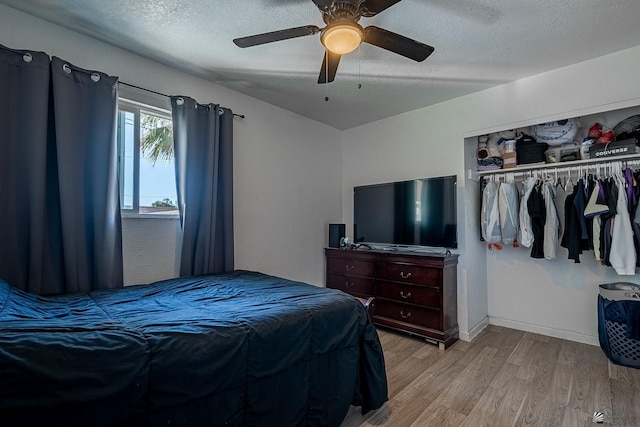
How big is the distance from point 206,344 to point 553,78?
11.0ft

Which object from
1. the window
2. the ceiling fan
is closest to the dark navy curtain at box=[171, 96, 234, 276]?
the window

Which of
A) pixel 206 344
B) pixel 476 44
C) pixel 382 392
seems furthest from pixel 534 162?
pixel 206 344

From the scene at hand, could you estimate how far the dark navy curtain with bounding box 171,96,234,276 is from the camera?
251 cm

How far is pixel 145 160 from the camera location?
96.3 inches

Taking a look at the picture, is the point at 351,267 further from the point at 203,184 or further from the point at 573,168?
the point at 573,168

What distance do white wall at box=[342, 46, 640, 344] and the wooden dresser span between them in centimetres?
29

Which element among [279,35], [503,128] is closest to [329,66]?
[279,35]

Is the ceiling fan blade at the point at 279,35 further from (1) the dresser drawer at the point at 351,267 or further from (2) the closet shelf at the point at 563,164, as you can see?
(2) the closet shelf at the point at 563,164

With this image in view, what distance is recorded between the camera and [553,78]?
8.66 ft

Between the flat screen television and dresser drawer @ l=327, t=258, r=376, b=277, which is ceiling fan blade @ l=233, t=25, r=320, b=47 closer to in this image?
the flat screen television

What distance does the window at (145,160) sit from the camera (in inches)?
91.8

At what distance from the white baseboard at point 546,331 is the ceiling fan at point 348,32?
2.90 m

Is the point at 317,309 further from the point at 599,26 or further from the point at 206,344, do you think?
the point at 599,26

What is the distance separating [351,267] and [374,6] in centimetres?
258
